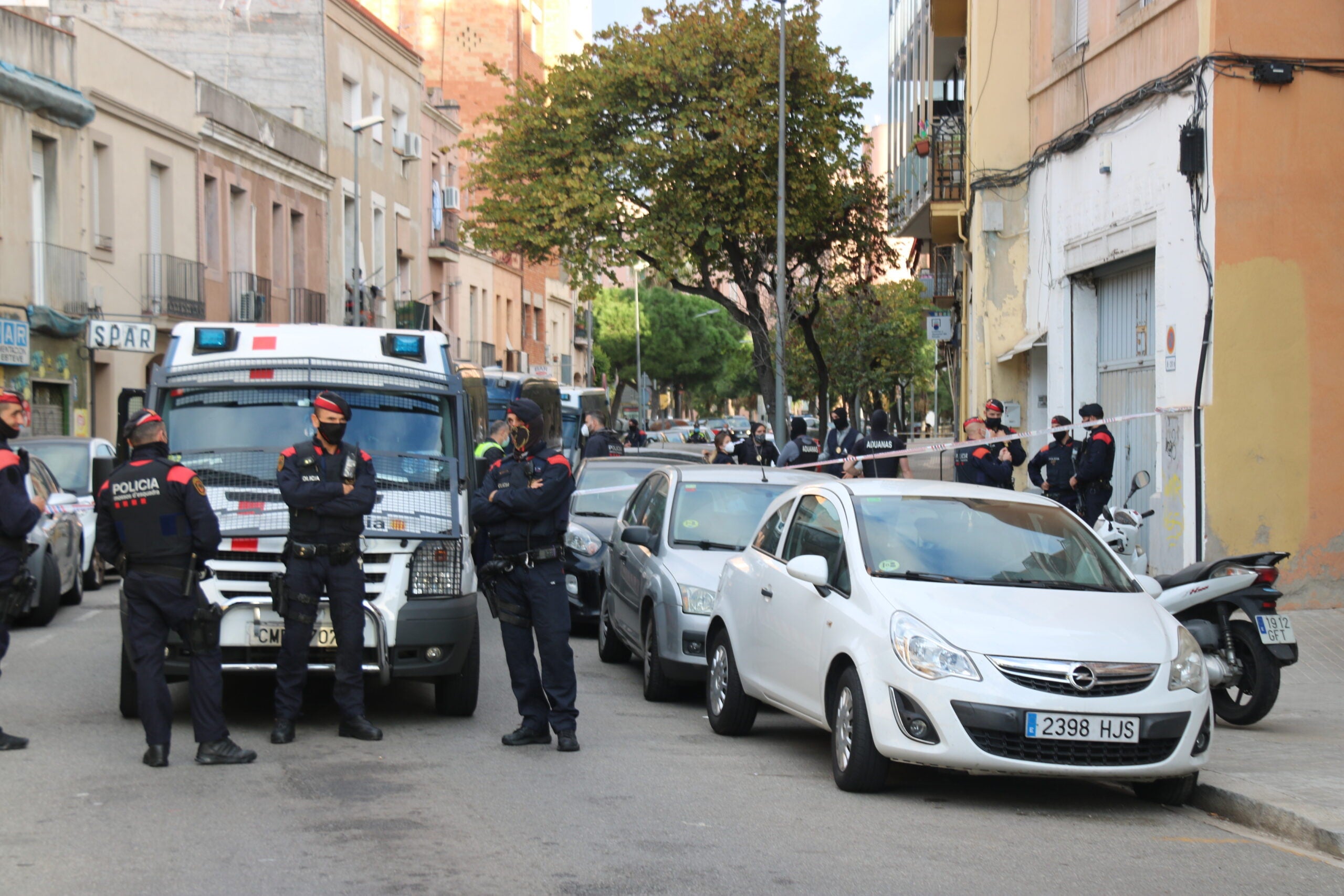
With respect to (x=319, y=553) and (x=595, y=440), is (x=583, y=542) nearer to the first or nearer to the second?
(x=319, y=553)

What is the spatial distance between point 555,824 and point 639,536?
4.27 m

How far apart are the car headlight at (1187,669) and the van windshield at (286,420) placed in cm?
459

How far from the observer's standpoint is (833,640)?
304 inches

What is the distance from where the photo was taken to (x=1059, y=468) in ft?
48.2

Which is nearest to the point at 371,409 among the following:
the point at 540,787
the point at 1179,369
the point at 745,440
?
the point at 540,787

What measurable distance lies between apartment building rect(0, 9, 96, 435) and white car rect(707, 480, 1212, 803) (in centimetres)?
2044

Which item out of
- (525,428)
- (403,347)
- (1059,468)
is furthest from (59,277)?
(525,428)

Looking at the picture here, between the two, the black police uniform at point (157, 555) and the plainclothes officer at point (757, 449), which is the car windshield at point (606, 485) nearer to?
the black police uniform at point (157, 555)

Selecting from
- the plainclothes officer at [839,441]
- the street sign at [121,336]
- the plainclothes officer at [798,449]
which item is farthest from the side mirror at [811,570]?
the street sign at [121,336]

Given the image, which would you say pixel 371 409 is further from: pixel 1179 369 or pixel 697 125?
pixel 697 125

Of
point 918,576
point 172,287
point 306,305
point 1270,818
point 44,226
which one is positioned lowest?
point 1270,818

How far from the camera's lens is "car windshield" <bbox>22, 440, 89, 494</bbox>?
1730cm

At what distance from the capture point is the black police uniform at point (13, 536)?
8.17m

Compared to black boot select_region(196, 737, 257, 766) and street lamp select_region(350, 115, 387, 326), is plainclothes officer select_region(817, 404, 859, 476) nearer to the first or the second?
black boot select_region(196, 737, 257, 766)
